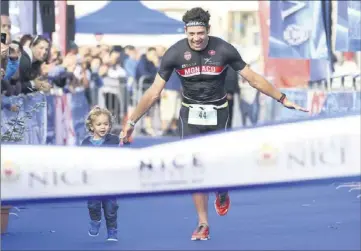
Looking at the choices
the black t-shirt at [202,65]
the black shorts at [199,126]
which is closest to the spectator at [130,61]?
the black shorts at [199,126]

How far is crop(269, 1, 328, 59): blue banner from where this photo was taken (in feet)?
68.3

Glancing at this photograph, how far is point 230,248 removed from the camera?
33.0ft

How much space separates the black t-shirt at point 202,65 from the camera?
9406 mm

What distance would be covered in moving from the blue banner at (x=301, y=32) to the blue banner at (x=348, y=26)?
122 centimetres

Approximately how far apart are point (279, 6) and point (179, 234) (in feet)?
35.2

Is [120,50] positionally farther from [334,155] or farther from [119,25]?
[334,155]

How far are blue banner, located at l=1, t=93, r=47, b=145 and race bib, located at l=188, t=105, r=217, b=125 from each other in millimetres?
1357

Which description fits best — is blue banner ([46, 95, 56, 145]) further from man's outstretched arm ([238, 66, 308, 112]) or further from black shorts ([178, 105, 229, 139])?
man's outstretched arm ([238, 66, 308, 112])

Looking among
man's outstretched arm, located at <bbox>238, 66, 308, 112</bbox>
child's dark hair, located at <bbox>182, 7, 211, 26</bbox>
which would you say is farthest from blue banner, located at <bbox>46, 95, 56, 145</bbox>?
child's dark hair, located at <bbox>182, 7, 211, 26</bbox>

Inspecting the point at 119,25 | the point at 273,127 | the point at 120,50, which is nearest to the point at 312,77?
the point at 119,25

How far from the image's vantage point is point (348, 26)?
19.0 meters

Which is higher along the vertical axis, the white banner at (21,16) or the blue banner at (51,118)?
the white banner at (21,16)

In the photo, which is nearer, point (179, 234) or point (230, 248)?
point (230, 248)

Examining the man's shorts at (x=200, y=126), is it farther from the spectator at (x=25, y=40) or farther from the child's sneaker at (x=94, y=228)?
the spectator at (x=25, y=40)
